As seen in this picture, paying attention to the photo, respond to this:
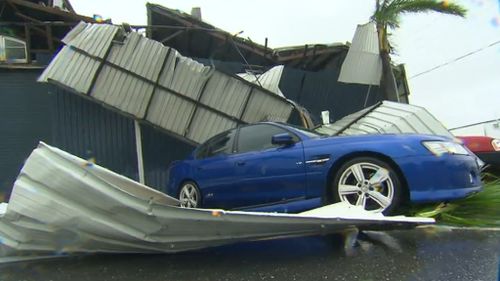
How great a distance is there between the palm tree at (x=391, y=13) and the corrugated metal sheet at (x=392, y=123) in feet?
12.1

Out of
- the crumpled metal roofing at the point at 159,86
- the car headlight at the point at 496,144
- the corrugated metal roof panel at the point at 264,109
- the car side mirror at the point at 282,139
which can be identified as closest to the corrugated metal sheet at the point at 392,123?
the car headlight at the point at 496,144

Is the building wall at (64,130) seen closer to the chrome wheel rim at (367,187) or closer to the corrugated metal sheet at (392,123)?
the corrugated metal sheet at (392,123)

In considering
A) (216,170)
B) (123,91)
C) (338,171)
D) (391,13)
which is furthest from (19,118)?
(338,171)

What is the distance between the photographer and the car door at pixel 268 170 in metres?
5.71

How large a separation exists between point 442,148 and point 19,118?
10.0 meters

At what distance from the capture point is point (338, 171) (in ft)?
18.1

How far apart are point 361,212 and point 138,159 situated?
8313 mm

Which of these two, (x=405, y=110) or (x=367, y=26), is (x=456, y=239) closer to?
(x=405, y=110)

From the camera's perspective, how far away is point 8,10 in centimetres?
1348

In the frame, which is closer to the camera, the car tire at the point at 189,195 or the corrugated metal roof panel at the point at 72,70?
the car tire at the point at 189,195

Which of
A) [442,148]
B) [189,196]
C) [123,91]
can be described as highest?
[123,91]

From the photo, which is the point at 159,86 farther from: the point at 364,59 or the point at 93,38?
the point at 364,59

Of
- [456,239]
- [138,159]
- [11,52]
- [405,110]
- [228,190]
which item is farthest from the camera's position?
[11,52]

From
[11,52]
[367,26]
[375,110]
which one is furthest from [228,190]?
[11,52]
